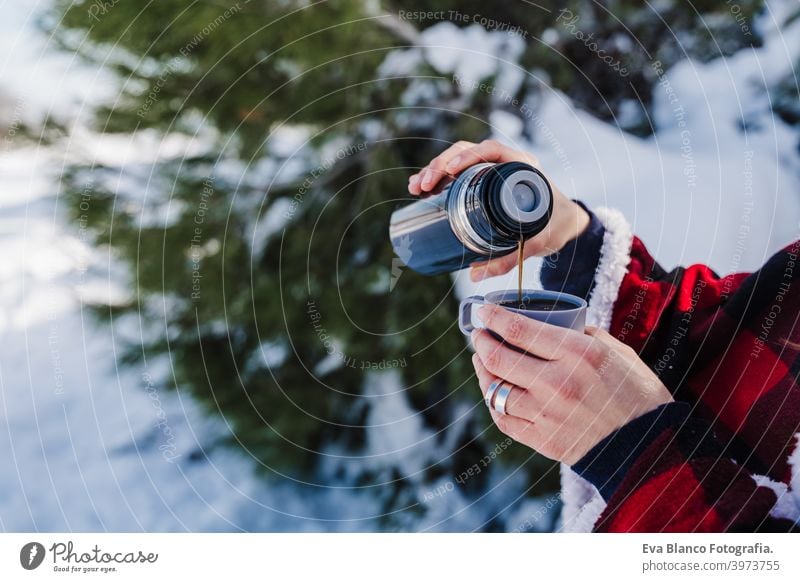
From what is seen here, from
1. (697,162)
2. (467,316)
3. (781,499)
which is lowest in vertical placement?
(781,499)

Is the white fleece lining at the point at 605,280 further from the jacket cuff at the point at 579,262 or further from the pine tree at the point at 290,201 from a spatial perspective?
the pine tree at the point at 290,201

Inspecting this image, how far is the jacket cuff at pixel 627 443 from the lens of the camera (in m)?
0.37

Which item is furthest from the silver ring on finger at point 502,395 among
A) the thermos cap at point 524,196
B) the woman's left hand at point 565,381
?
the thermos cap at point 524,196

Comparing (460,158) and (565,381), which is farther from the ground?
(460,158)

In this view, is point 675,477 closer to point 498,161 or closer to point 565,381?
point 565,381

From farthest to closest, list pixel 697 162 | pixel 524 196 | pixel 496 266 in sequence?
pixel 697 162 < pixel 496 266 < pixel 524 196

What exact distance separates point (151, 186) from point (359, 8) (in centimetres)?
21

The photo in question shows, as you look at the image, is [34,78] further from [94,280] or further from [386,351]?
Result: [386,351]

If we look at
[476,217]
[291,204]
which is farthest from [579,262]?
[291,204]

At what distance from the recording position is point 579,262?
1.40 ft

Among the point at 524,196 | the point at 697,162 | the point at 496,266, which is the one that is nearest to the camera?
the point at 524,196

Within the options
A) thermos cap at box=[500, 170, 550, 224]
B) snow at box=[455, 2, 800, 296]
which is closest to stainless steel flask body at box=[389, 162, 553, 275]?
thermos cap at box=[500, 170, 550, 224]

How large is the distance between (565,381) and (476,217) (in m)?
0.11

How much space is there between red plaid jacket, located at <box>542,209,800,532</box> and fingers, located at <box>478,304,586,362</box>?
7 cm
